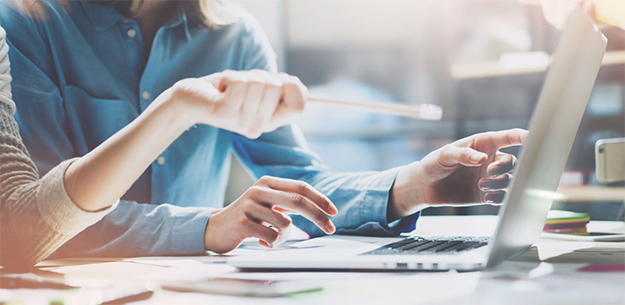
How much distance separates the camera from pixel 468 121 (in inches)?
75.2

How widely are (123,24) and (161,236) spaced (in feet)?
1.16

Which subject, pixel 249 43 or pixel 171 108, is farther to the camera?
pixel 249 43

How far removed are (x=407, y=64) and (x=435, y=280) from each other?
1787mm

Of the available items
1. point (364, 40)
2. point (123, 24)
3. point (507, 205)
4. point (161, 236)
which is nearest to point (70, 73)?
point (123, 24)

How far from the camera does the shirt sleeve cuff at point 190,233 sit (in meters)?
0.57

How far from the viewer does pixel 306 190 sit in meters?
0.53

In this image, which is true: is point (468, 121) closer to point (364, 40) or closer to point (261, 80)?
point (364, 40)

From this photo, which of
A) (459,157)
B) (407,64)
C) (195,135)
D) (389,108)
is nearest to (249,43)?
(195,135)

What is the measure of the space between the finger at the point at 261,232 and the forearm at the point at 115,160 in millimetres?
131

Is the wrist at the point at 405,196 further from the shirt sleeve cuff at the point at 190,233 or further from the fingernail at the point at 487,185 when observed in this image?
the shirt sleeve cuff at the point at 190,233

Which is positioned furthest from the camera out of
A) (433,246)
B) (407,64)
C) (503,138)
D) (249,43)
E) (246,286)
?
(407,64)

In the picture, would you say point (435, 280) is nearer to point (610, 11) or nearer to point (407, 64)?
point (610, 11)

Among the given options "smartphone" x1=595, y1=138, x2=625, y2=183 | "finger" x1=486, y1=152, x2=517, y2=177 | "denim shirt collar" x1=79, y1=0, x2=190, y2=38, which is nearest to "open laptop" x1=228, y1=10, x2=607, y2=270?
"finger" x1=486, y1=152, x2=517, y2=177

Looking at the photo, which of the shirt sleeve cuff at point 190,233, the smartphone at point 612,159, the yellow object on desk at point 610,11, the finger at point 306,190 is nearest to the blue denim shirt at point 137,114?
the shirt sleeve cuff at point 190,233
